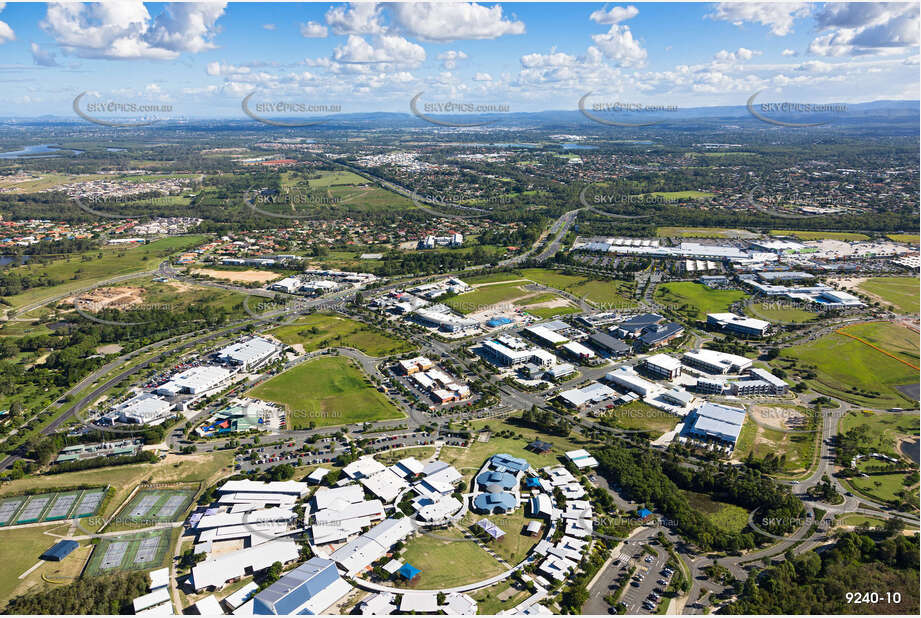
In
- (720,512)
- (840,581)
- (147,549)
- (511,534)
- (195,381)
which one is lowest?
(720,512)

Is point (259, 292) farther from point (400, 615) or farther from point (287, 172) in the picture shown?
point (287, 172)

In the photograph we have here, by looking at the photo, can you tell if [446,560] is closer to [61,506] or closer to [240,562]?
[240,562]

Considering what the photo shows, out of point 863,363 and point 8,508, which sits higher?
point 863,363

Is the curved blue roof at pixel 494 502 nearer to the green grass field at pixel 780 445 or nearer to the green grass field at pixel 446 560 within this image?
the green grass field at pixel 446 560

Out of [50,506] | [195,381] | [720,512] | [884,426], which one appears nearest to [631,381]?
[720,512]

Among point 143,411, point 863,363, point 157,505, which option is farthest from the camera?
point 863,363

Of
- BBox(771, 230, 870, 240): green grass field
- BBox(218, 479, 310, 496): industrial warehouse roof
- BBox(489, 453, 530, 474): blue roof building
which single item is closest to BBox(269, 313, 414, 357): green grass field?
BBox(489, 453, 530, 474): blue roof building
